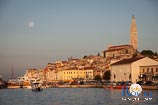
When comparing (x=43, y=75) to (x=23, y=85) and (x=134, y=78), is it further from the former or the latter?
(x=134, y=78)

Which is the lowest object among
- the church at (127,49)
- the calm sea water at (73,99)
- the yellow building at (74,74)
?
the calm sea water at (73,99)

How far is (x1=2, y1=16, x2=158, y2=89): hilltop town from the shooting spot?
811 inches

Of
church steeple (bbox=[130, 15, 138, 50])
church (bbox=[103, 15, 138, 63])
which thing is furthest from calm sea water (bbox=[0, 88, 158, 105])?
church steeple (bbox=[130, 15, 138, 50])

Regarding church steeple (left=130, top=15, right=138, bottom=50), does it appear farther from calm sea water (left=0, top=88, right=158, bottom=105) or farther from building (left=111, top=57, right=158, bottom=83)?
calm sea water (left=0, top=88, right=158, bottom=105)

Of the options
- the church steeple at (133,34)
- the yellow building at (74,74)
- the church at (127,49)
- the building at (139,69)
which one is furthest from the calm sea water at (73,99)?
the yellow building at (74,74)

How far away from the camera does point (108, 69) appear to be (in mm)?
28000

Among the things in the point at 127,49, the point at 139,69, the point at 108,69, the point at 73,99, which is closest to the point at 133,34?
the point at 127,49

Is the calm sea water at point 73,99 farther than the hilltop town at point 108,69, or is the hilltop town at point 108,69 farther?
the hilltop town at point 108,69

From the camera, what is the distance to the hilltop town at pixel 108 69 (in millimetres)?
20609

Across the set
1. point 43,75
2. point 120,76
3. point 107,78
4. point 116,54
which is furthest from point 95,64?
point 120,76

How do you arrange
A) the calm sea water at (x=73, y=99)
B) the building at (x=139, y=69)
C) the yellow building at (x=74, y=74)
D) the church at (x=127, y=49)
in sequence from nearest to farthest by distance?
the calm sea water at (x=73, y=99) < the building at (x=139, y=69) < the church at (x=127, y=49) < the yellow building at (x=74, y=74)

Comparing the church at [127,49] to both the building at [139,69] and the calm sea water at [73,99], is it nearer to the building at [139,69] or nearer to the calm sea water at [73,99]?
the building at [139,69]

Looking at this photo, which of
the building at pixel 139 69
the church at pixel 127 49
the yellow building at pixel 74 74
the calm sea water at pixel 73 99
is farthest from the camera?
the yellow building at pixel 74 74

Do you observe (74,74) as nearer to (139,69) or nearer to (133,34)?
Result: (133,34)
